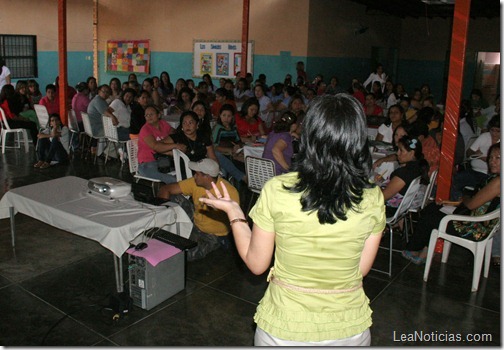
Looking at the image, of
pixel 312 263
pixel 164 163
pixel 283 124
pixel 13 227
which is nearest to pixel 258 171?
pixel 283 124

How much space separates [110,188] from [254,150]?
2395mm

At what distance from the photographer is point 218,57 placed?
13.5 meters

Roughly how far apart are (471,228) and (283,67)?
9254 mm

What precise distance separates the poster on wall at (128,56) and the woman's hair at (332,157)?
14221 millimetres

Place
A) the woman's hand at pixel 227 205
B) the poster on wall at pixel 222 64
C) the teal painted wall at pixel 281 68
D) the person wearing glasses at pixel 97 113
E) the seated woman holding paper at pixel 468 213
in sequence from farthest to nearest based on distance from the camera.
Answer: the poster on wall at pixel 222 64, the teal painted wall at pixel 281 68, the person wearing glasses at pixel 97 113, the seated woman holding paper at pixel 468 213, the woman's hand at pixel 227 205

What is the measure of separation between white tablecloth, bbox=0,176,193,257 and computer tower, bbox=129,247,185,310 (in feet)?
0.73

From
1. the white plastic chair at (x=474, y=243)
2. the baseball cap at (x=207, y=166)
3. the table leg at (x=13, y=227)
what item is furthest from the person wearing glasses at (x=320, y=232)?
the table leg at (x=13, y=227)

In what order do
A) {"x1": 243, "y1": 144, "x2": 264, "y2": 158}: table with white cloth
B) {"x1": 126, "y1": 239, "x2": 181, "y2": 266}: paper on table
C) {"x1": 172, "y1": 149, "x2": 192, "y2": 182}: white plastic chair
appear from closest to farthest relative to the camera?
{"x1": 126, "y1": 239, "x2": 181, "y2": 266}: paper on table < {"x1": 172, "y1": 149, "x2": 192, "y2": 182}: white plastic chair < {"x1": 243, "y1": 144, "x2": 264, "y2": 158}: table with white cloth

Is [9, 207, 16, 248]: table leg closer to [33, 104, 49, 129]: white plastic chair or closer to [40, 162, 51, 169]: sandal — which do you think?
[40, 162, 51, 169]: sandal

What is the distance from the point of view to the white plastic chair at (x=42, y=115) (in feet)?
26.3

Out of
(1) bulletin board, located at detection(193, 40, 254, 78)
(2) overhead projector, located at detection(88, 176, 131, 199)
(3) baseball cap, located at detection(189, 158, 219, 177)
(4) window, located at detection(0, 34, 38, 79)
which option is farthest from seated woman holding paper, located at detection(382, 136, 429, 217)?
(4) window, located at detection(0, 34, 38, 79)

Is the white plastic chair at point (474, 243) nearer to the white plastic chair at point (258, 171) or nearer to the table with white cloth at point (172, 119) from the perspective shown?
the white plastic chair at point (258, 171)

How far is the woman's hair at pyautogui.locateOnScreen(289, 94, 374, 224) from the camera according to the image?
1437 millimetres

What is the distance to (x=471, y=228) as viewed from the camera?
3934 millimetres
